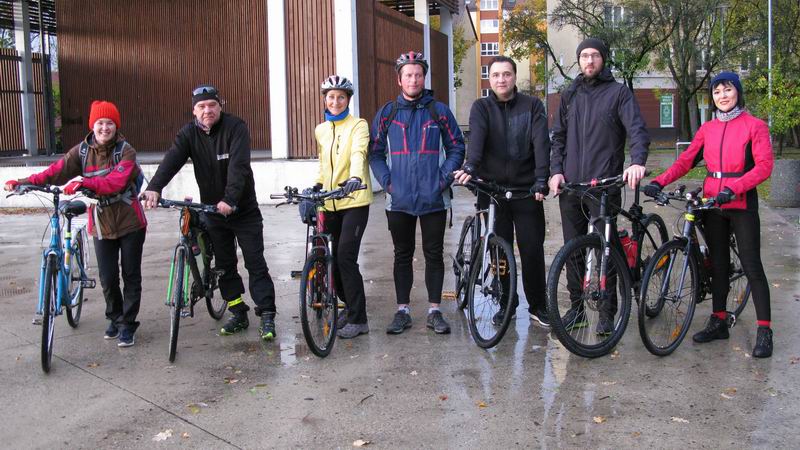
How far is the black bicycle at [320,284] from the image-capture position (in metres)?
5.34

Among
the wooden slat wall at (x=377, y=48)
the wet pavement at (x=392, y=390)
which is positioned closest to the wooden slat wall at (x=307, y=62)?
the wooden slat wall at (x=377, y=48)

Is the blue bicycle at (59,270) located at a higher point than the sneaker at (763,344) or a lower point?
higher

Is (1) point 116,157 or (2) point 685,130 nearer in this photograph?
(1) point 116,157

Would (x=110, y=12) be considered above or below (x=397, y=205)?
above

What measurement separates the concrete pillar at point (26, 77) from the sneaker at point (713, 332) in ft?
66.3

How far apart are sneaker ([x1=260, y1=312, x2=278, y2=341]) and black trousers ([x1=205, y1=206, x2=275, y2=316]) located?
0.04 metres

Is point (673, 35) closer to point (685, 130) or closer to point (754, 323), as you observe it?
point (685, 130)

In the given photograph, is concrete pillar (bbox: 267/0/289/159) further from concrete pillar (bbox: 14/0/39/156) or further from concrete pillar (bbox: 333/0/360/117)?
concrete pillar (bbox: 14/0/39/156)

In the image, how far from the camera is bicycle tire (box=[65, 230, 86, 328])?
5.83 meters

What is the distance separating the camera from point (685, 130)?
3506cm

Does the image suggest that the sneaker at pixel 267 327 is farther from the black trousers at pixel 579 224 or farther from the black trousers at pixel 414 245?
the black trousers at pixel 579 224

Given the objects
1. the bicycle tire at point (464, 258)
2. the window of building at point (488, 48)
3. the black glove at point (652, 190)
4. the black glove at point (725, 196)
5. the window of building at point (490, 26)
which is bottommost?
the bicycle tire at point (464, 258)

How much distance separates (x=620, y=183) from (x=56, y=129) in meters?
24.0

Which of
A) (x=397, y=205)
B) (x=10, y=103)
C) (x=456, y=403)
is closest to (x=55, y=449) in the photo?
(x=456, y=403)
